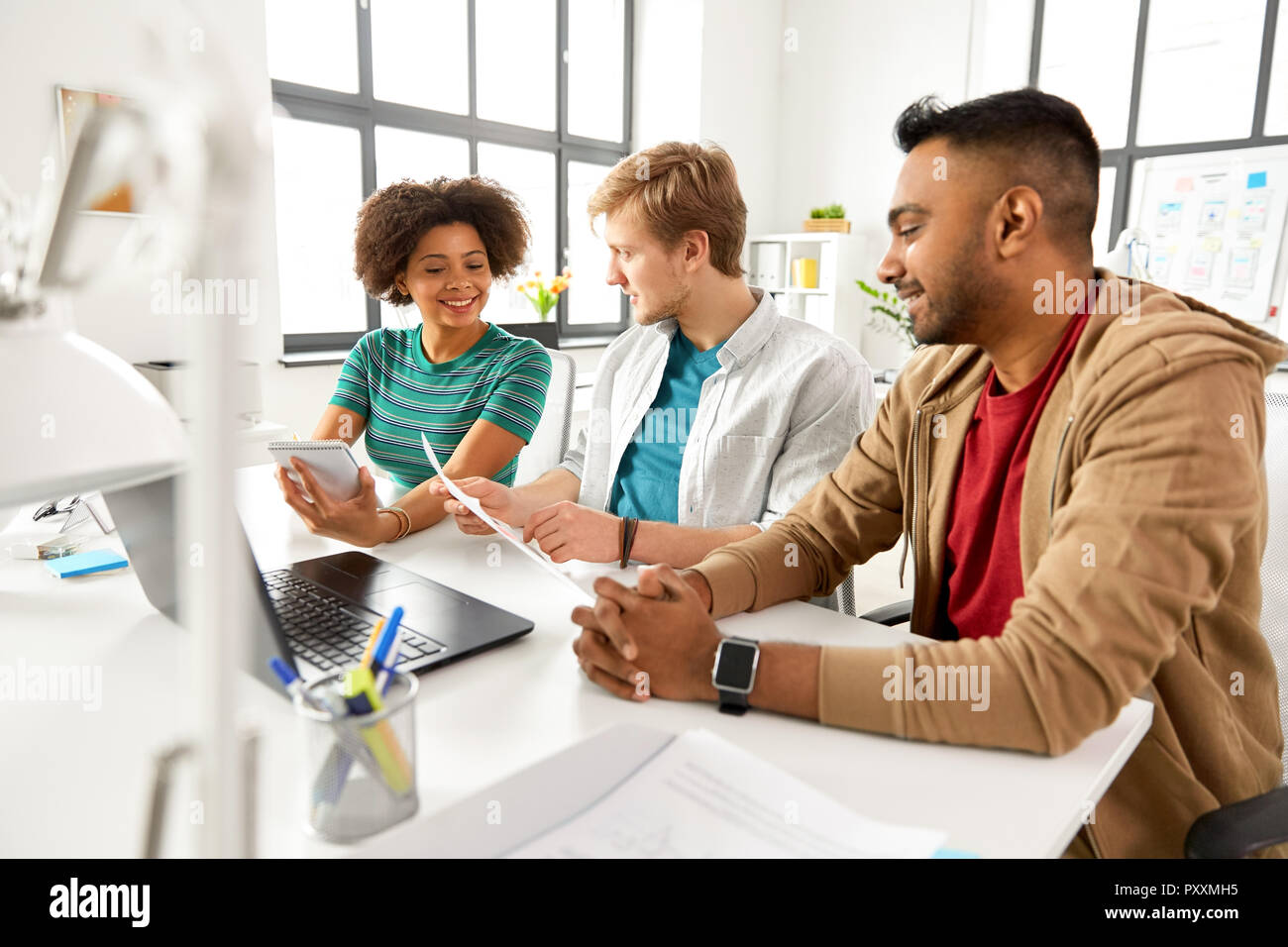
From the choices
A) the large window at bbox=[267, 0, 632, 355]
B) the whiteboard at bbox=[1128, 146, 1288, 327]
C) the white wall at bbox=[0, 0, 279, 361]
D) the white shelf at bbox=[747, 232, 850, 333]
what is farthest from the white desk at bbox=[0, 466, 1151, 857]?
the white shelf at bbox=[747, 232, 850, 333]

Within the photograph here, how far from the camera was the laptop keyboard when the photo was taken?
928 mm

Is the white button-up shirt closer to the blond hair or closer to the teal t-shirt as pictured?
the teal t-shirt

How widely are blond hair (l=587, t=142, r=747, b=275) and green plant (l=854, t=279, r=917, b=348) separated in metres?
3.19

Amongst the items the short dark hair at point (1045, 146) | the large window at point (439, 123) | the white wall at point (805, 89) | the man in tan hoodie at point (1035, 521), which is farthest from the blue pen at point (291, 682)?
the white wall at point (805, 89)

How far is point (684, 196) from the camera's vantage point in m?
→ 1.75

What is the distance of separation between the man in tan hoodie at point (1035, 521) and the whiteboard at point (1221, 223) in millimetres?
3780

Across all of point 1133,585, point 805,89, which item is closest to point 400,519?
point 1133,585

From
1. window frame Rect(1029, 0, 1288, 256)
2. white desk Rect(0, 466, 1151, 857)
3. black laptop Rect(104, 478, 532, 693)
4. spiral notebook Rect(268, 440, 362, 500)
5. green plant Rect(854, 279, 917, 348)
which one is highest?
window frame Rect(1029, 0, 1288, 256)

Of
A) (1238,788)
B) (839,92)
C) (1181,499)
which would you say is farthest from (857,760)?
(839,92)

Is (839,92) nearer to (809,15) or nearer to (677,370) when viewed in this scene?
(809,15)

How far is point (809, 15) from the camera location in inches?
218

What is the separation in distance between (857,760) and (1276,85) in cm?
510

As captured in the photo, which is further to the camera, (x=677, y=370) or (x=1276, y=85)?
(x=1276, y=85)
